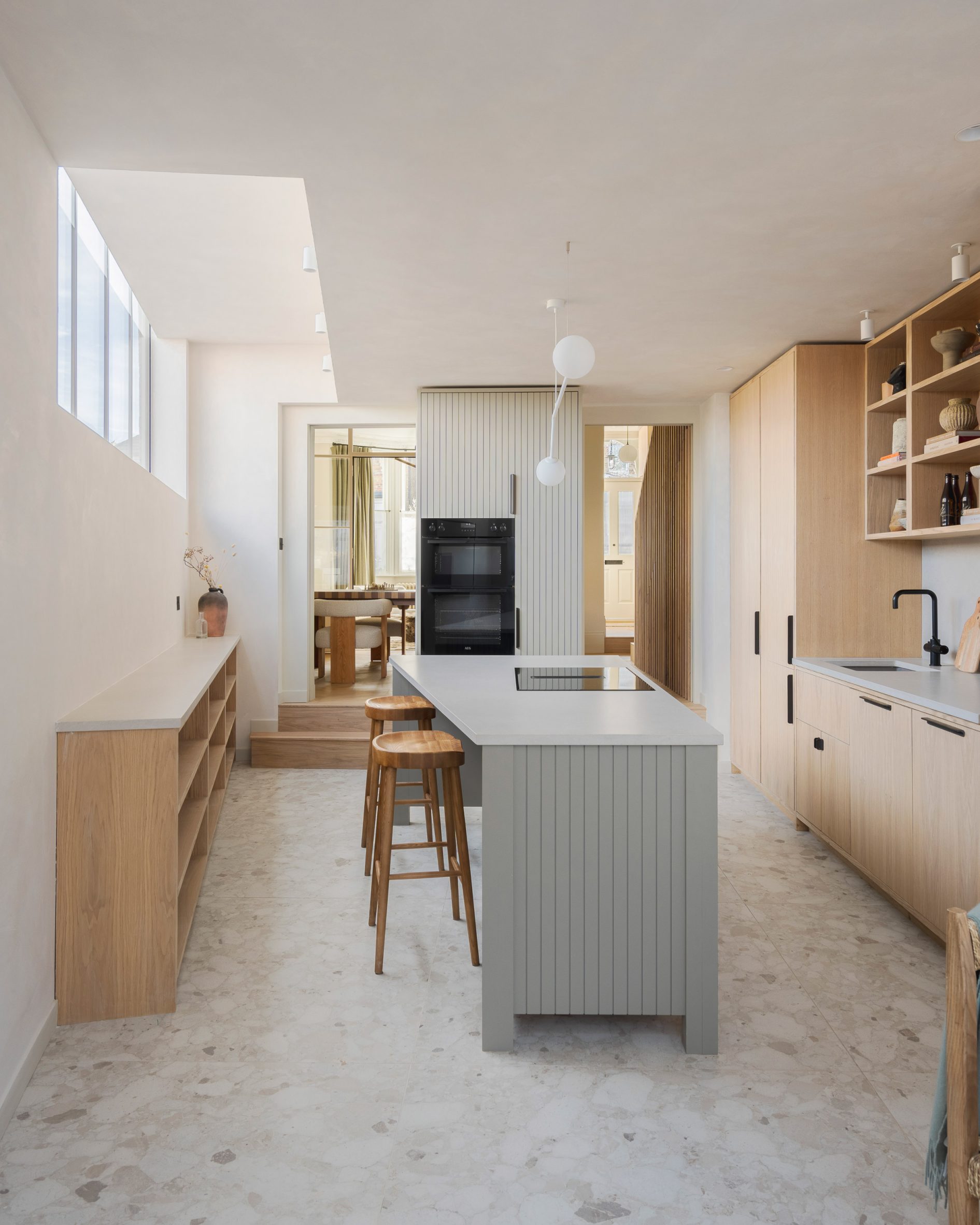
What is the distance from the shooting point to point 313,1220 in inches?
64.4

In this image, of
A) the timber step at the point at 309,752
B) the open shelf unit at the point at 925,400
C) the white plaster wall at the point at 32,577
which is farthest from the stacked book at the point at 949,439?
the timber step at the point at 309,752

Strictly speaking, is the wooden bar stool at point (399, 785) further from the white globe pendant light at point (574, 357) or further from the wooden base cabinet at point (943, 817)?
the wooden base cabinet at point (943, 817)

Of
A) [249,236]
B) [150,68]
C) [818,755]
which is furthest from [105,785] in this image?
[818,755]

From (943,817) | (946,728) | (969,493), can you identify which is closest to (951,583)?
(969,493)

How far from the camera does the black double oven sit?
5168 mm

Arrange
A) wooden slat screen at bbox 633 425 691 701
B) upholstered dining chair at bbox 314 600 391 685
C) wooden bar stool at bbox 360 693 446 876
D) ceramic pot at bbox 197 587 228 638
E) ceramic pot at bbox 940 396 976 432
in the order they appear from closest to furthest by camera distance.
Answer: ceramic pot at bbox 940 396 976 432 < wooden bar stool at bbox 360 693 446 876 < ceramic pot at bbox 197 587 228 638 < wooden slat screen at bbox 633 425 691 701 < upholstered dining chair at bbox 314 600 391 685

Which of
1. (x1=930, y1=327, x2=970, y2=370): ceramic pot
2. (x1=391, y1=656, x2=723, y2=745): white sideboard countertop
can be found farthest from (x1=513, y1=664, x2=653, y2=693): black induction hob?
(x1=930, y1=327, x2=970, y2=370): ceramic pot

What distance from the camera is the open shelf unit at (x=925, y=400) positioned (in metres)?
3.28

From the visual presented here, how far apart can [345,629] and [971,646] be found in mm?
4378

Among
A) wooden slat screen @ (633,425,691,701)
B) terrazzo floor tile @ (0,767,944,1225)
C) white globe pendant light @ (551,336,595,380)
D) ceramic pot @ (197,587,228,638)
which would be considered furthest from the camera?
wooden slat screen @ (633,425,691,701)

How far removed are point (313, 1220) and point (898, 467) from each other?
360 centimetres

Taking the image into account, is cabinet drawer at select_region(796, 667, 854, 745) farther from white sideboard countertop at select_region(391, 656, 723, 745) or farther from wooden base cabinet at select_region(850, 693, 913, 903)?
white sideboard countertop at select_region(391, 656, 723, 745)

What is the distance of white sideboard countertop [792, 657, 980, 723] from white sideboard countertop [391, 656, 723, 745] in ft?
2.83

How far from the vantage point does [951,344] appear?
3.34m
